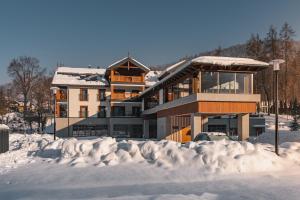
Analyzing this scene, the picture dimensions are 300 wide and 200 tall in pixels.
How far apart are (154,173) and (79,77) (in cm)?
3849

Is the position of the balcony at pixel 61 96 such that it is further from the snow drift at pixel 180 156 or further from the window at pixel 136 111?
the snow drift at pixel 180 156

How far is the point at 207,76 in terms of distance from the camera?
72.0 feet

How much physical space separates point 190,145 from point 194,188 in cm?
336

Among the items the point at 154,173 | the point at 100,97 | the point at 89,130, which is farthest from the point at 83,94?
the point at 154,173

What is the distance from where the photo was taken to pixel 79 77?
4631 centimetres

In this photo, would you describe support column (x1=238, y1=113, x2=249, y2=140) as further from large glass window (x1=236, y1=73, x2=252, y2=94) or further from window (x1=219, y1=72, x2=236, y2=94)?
window (x1=219, y1=72, x2=236, y2=94)

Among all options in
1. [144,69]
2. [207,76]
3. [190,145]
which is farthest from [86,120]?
[190,145]

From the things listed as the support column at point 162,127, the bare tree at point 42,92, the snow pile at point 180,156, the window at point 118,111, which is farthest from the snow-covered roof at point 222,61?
the bare tree at point 42,92

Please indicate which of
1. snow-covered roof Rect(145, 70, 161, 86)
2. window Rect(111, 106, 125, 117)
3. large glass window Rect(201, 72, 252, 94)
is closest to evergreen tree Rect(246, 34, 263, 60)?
snow-covered roof Rect(145, 70, 161, 86)

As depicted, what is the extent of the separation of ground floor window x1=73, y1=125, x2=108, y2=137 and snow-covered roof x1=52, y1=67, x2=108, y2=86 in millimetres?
6236

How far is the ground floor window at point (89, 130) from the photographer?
43.1 meters

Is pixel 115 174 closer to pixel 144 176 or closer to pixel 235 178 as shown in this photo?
pixel 144 176

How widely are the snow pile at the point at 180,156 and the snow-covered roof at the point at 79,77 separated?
3309 centimetres

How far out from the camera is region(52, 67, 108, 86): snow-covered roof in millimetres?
44188
